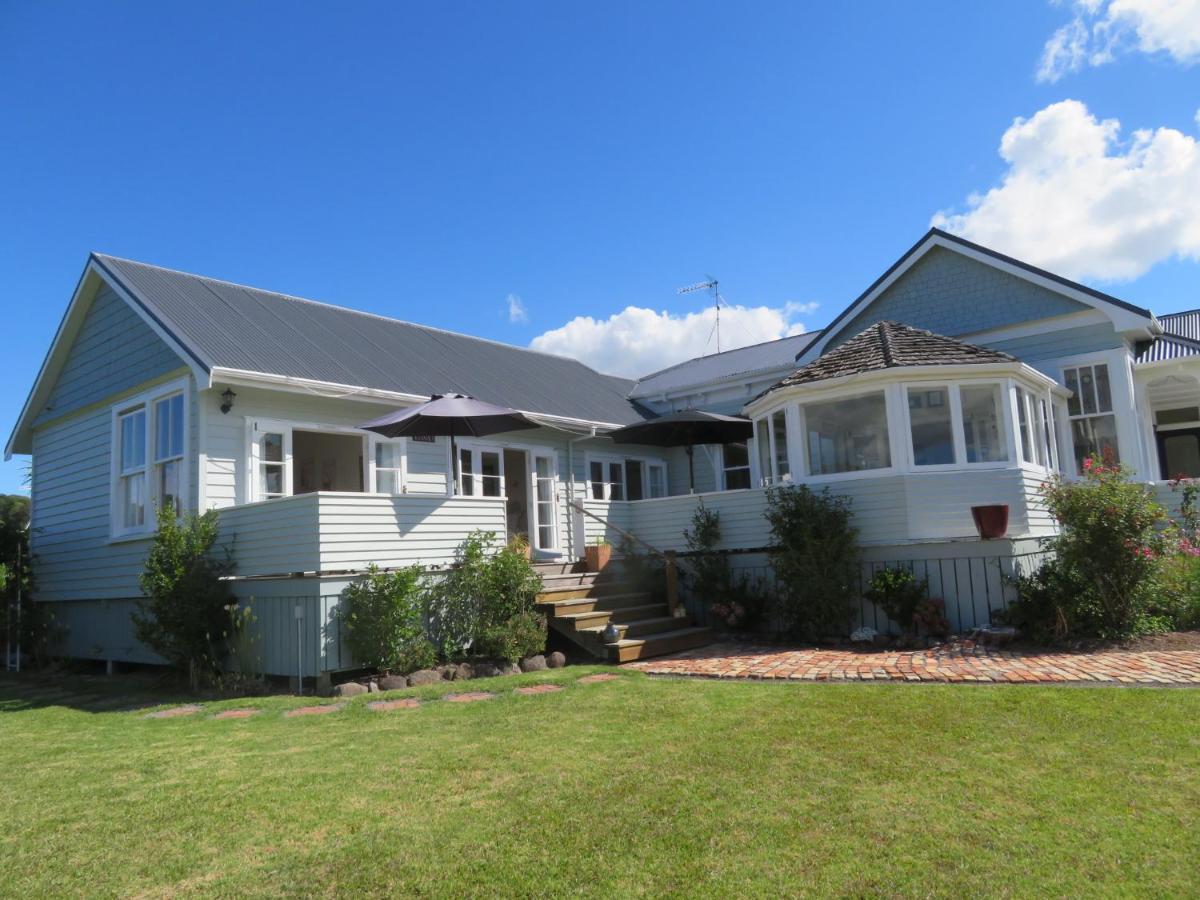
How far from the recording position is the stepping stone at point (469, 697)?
8173 mm

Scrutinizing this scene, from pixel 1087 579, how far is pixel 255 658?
1005cm

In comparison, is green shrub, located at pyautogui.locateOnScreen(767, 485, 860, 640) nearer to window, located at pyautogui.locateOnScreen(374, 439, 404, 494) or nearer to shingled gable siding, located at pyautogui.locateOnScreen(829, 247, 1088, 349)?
window, located at pyautogui.locateOnScreen(374, 439, 404, 494)

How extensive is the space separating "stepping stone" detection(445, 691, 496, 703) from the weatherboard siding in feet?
22.4

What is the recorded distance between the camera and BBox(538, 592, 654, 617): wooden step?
11.1 metres

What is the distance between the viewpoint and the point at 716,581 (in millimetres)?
12484

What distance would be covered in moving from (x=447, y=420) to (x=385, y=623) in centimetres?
306

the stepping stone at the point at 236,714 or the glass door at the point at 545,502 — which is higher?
the glass door at the point at 545,502

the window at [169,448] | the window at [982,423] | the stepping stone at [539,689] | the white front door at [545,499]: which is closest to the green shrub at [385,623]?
the stepping stone at [539,689]

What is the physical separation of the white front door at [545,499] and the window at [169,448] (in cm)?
597

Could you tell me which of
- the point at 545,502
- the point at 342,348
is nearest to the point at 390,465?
the point at 342,348

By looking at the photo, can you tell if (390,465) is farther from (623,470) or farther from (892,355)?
(892,355)

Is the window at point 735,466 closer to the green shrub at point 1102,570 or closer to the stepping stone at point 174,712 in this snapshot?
the green shrub at point 1102,570

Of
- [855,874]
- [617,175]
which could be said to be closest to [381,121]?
[617,175]

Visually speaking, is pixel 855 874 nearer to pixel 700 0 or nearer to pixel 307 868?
pixel 307 868
